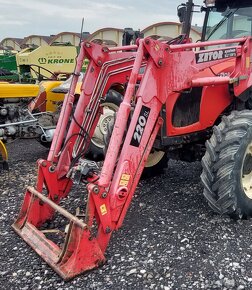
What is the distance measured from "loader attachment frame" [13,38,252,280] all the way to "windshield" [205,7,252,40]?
78cm

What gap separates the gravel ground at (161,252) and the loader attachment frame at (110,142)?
0.45ft

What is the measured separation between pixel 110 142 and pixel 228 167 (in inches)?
46.5

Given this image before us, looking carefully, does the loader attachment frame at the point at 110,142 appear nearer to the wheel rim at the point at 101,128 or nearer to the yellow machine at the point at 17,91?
the wheel rim at the point at 101,128

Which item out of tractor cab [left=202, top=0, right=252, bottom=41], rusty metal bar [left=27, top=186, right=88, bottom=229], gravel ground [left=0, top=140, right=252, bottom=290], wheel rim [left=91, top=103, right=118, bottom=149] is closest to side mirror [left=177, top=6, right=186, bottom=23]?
tractor cab [left=202, top=0, right=252, bottom=41]

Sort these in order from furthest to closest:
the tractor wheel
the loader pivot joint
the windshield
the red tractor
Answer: the windshield < the tractor wheel < the loader pivot joint < the red tractor

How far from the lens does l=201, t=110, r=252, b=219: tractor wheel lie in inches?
145

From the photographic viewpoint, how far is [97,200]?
3.08 m

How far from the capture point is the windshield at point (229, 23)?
4727mm

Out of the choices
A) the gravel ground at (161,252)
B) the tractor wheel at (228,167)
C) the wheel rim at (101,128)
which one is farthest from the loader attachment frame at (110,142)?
the wheel rim at (101,128)

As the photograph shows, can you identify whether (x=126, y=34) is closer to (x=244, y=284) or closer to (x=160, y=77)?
(x=160, y=77)

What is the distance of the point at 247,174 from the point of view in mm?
4059

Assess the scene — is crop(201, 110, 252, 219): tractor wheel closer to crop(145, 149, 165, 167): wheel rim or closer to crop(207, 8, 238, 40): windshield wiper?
crop(145, 149, 165, 167): wheel rim

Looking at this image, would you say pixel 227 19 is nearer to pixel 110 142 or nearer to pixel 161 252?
pixel 110 142

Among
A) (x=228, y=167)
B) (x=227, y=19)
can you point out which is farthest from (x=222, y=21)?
(x=228, y=167)
